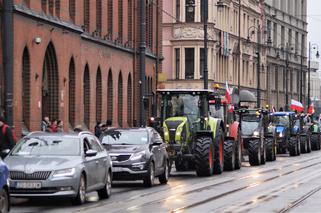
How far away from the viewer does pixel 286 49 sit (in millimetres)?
99000

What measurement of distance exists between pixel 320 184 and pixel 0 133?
359 inches

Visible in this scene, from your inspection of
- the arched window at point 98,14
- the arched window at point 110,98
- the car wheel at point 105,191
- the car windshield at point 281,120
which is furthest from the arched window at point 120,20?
the car wheel at point 105,191

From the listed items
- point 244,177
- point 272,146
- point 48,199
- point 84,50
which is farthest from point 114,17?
point 48,199

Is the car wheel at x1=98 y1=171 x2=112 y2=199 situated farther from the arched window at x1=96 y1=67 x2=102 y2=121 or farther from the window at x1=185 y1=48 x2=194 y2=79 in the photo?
the window at x1=185 y1=48 x2=194 y2=79

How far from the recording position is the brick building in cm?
3550

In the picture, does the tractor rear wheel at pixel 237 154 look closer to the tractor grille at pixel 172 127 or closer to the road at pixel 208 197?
the road at pixel 208 197

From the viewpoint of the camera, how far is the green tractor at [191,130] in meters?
29.6

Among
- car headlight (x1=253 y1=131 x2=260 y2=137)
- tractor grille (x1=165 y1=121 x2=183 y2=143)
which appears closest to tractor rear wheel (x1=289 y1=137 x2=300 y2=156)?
car headlight (x1=253 y1=131 x2=260 y2=137)

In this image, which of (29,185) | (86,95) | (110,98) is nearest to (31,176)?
(29,185)

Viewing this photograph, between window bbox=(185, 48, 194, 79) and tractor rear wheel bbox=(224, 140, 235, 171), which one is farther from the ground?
window bbox=(185, 48, 194, 79)

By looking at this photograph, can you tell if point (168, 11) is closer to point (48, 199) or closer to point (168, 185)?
point (168, 185)

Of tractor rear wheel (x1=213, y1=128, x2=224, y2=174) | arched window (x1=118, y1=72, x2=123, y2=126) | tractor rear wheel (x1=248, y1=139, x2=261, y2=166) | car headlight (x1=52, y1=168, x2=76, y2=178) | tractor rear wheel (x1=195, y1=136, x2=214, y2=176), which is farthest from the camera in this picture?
arched window (x1=118, y1=72, x2=123, y2=126)

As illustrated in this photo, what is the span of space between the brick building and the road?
27.5 feet

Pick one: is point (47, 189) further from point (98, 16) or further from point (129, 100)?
point (129, 100)
